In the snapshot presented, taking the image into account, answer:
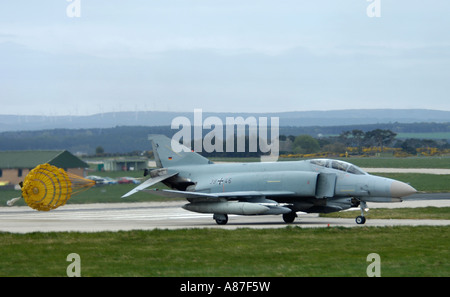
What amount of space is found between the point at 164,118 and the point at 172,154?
4346 centimetres

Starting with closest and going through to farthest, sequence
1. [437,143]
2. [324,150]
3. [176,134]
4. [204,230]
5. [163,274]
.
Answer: [163,274], [204,230], [176,134], [324,150], [437,143]

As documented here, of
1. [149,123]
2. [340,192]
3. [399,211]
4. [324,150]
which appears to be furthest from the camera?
[149,123]

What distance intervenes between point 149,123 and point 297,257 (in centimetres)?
6483

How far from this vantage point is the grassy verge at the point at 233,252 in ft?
44.2

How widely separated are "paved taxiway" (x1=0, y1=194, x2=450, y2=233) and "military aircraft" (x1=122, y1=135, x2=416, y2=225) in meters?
0.69

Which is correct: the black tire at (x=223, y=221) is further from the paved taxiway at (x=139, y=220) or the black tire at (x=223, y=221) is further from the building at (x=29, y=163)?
the building at (x=29, y=163)

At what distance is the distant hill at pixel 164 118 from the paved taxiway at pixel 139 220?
2230 cm

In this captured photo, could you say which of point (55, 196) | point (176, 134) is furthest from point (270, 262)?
point (176, 134)

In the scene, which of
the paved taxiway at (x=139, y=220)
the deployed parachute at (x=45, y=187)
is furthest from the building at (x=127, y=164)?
the deployed parachute at (x=45, y=187)

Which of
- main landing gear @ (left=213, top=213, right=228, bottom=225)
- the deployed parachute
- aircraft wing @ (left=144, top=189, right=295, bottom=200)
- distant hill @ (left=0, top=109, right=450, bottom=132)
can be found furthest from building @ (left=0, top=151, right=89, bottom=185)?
main landing gear @ (left=213, top=213, right=228, bottom=225)

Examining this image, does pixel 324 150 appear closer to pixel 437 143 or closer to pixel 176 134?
pixel 176 134

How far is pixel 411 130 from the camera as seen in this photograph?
405 ft

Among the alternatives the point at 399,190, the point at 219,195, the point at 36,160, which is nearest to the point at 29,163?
the point at 36,160

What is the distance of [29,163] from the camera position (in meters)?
49.3
